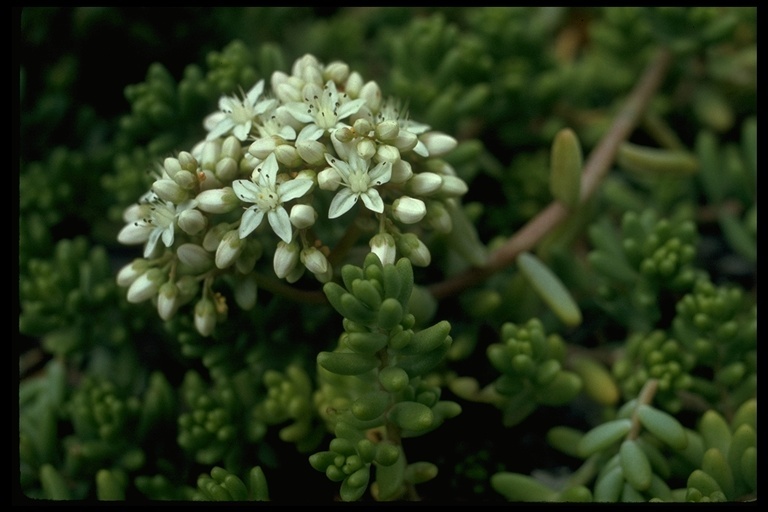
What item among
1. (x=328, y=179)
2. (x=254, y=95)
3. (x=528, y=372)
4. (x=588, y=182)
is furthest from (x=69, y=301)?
(x=588, y=182)

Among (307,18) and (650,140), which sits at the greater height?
A: (307,18)

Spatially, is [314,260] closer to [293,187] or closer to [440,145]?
[293,187]

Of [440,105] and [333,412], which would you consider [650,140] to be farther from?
[333,412]

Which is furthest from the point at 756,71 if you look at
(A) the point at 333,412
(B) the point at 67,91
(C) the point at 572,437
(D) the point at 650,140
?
(B) the point at 67,91

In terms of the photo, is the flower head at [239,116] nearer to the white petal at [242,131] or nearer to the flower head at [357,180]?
the white petal at [242,131]

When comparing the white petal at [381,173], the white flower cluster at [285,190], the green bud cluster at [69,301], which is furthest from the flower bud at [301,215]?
the green bud cluster at [69,301]

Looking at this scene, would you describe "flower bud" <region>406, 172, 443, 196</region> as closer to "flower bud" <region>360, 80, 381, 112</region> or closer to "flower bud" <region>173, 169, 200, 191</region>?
"flower bud" <region>360, 80, 381, 112</region>
